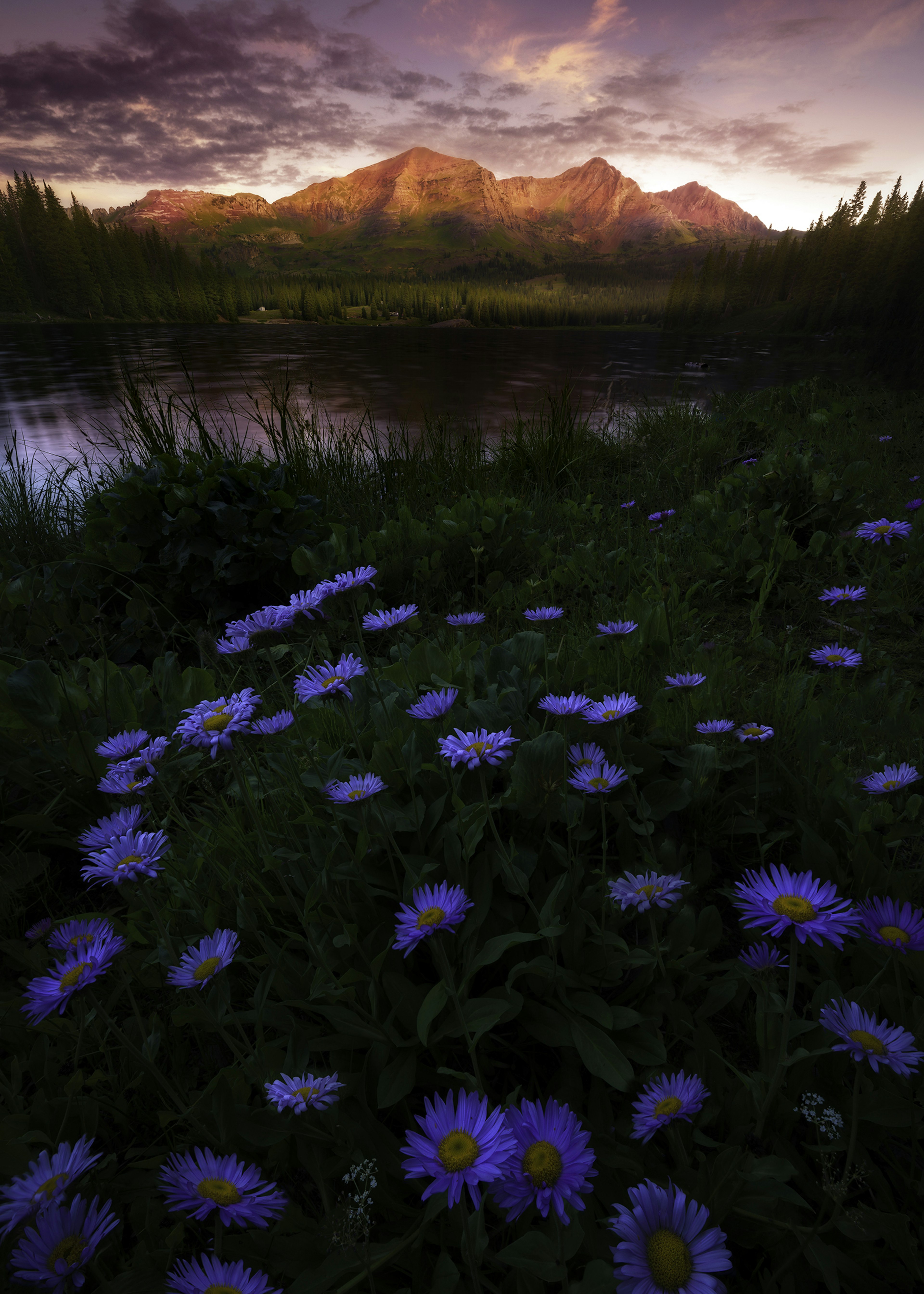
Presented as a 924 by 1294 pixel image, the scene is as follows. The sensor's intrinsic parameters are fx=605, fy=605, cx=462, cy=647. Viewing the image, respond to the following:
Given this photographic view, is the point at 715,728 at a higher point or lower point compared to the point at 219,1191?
higher

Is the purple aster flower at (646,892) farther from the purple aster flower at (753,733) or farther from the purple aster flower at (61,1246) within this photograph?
the purple aster flower at (61,1246)

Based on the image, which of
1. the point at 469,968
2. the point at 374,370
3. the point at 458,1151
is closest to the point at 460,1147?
the point at 458,1151

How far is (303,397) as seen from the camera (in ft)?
60.5

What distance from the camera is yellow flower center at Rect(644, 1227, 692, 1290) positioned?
0.62m

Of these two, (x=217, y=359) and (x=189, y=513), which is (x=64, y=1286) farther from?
(x=217, y=359)

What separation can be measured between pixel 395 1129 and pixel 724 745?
117cm

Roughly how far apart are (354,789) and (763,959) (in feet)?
2.58

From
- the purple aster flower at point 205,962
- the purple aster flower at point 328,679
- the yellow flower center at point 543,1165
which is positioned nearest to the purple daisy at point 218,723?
the purple aster flower at point 328,679

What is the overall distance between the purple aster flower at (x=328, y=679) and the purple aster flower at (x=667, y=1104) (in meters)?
0.87

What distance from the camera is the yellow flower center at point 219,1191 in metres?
0.77

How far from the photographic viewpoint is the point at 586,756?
1368 millimetres

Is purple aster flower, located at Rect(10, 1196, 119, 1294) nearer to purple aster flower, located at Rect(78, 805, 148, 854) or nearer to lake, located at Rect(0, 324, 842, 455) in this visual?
purple aster flower, located at Rect(78, 805, 148, 854)

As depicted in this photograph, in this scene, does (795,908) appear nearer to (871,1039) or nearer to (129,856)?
(871,1039)

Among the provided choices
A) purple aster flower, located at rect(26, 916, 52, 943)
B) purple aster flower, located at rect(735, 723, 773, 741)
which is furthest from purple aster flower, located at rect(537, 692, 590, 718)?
purple aster flower, located at rect(26, 916, 52, 943)
